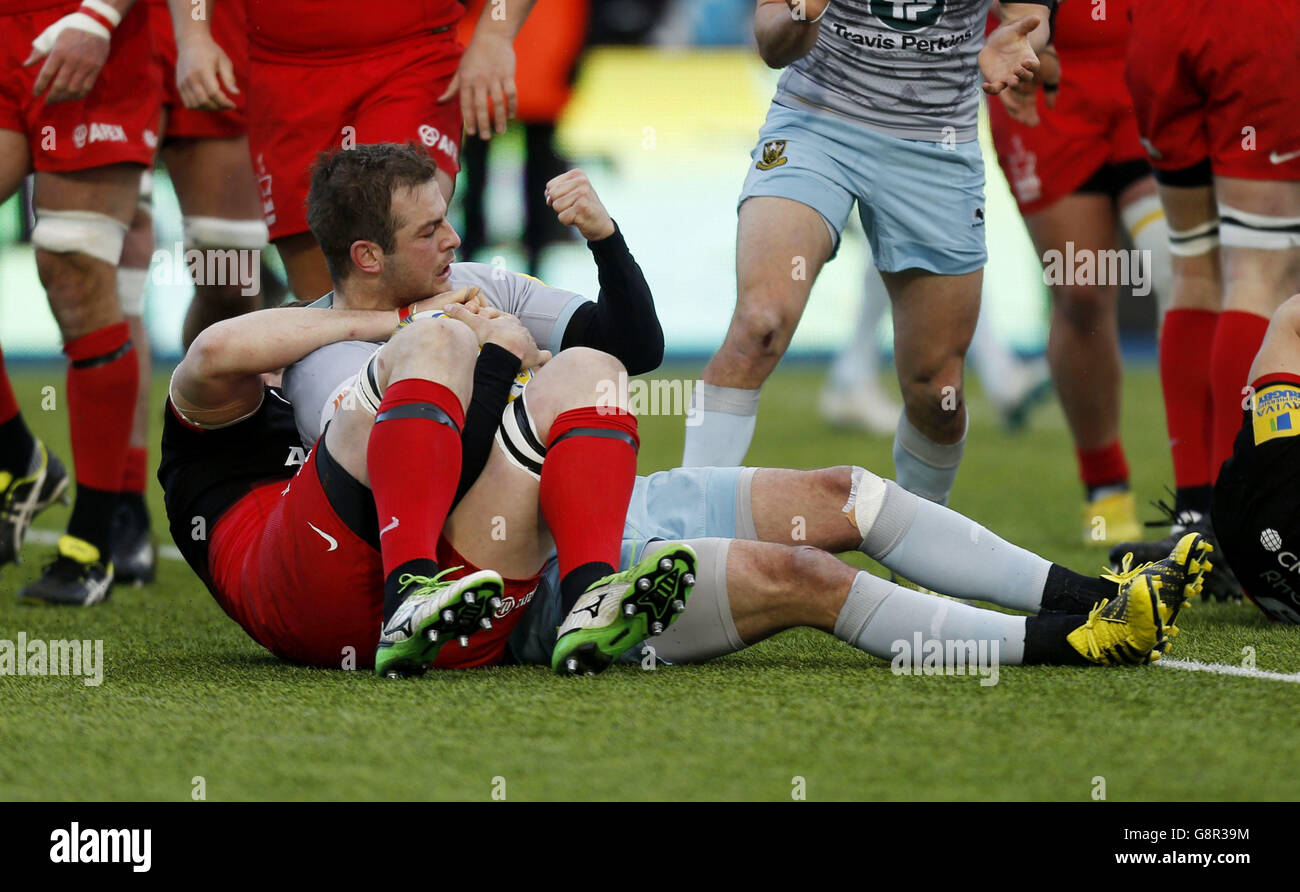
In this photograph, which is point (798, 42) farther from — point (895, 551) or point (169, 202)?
point (169, 202)

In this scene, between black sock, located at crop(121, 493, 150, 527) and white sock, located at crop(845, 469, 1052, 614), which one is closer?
white sock, located at crop(845, 469, 1052, 614)

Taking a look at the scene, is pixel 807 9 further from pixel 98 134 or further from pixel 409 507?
pixel 98 134

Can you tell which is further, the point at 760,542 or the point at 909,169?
the point at 909,169

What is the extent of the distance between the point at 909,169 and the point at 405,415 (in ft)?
5.72

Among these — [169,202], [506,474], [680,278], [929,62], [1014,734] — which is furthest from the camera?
[680,278]

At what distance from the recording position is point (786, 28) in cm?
363

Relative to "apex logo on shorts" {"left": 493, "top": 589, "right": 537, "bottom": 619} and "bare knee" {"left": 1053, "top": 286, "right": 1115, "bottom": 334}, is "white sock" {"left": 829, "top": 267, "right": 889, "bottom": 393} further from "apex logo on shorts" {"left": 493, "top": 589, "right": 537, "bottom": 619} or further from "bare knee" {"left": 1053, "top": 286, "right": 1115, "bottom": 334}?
"apex logo on shorts" {"left": 493, "top": 589, "right": 537, "bottom": 619}

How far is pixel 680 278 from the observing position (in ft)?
41.4

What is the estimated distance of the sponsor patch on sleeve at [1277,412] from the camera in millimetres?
3281

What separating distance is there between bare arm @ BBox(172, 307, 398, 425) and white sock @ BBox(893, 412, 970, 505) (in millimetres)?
1604

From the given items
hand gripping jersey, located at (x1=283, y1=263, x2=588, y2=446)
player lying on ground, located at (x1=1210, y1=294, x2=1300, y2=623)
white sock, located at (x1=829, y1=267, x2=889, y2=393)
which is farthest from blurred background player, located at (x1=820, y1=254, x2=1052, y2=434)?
hand gripping jersey, located at (x1=283, y1=263, x2=588, y2=446)

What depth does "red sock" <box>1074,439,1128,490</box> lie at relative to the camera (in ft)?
17.5

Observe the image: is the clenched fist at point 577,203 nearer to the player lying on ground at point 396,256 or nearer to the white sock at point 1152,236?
the player lying on ground at point 396,256
